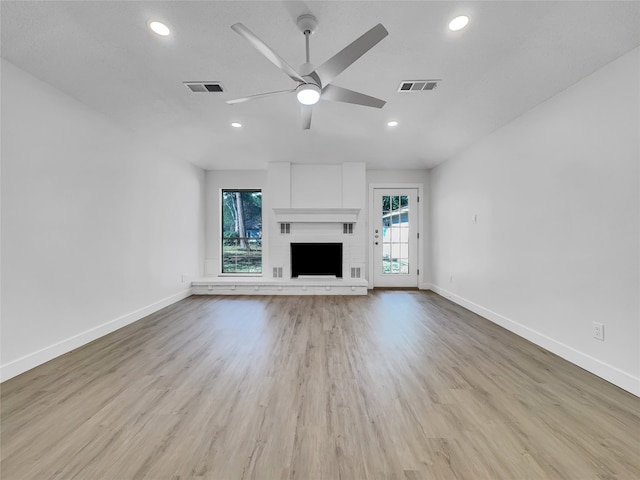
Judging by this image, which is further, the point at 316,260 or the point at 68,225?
the point at 316,260

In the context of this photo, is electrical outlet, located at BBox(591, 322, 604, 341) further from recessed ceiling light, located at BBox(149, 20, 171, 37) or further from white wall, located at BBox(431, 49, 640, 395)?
recessed ceiling light, located at BBox(149, 20, 171, 37)

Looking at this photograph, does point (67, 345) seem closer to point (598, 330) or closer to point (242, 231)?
point (242, 231)

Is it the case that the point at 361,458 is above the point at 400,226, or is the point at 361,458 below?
below

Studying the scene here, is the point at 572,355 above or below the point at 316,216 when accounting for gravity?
below

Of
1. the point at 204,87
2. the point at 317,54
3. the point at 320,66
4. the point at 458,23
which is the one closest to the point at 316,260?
the point at 204,87

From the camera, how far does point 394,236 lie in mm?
5789

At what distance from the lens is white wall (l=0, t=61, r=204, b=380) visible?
7.16 feet

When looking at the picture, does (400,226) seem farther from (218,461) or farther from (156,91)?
(218,461)

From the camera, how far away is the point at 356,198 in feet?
17.7

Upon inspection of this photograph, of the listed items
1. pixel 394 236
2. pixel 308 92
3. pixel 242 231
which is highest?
pixel 308 92

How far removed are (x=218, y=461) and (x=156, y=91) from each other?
3.13 meters

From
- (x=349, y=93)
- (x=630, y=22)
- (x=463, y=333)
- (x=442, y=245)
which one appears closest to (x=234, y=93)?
(x=349, y=93)

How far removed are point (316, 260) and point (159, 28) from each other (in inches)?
169

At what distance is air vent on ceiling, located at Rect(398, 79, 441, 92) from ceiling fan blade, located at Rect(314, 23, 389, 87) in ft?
3.29
